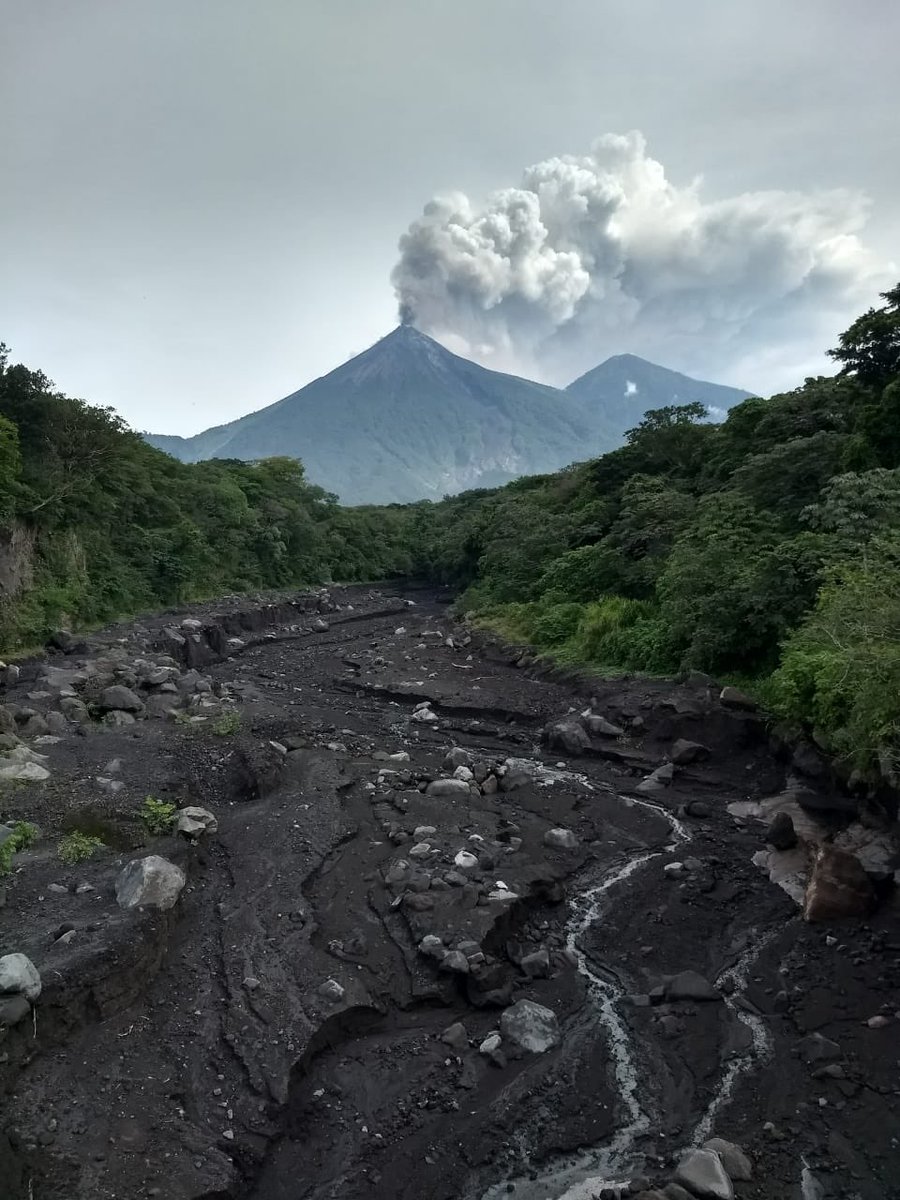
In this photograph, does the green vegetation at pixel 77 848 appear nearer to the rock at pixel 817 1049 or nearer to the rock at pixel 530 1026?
the rock at pixel 530 1026

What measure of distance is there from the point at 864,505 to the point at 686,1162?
1292cm

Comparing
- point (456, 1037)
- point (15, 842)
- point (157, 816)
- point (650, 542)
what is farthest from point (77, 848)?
point (650, 542)

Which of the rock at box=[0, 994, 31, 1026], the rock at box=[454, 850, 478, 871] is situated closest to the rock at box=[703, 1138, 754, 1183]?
the rock at box=[454, 850, 478, 871]

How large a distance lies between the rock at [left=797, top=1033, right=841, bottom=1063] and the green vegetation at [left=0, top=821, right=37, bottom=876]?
8681 mm

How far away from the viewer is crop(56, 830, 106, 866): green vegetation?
8664 millimetres

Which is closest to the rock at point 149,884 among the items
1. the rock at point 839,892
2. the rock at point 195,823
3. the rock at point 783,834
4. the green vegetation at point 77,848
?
the green vegetation at point 77,848

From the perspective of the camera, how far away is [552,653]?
21547 millimetres

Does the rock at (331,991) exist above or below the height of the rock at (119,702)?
below

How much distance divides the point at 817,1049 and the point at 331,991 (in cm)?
465

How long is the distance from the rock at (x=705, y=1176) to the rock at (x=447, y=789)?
679 centimetres

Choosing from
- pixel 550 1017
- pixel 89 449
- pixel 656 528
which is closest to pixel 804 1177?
pixel 550 1017

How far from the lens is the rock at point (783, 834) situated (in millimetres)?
10227

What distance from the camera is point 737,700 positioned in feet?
46.0

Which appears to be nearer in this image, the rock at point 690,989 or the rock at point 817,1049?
the rock at point 817,1049
